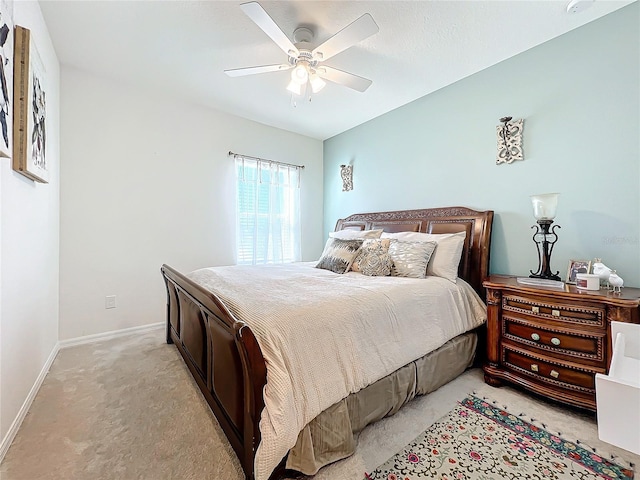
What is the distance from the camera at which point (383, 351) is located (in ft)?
5.34

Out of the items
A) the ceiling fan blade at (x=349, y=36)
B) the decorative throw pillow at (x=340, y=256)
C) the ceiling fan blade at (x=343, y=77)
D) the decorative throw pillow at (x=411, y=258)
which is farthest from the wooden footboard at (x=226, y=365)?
the ceiling fan blade at (x=343, y=77)

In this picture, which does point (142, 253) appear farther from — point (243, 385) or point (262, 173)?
point (243, 385)

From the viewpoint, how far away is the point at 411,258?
8.04 ft

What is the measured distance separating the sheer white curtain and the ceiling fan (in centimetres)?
184

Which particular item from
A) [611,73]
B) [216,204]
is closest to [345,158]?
[216,204]

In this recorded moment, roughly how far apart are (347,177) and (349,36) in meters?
2.53

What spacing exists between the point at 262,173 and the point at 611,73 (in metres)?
3.66

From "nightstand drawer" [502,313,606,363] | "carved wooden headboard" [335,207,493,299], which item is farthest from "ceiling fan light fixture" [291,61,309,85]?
"nightstand drawer" [502,313,606,363]

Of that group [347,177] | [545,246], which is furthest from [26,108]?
[545,246]

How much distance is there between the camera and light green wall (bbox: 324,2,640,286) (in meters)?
1.99

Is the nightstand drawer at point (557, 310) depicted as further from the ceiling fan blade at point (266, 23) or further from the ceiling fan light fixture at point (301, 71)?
the ceiling fan blade at point (266, 23)

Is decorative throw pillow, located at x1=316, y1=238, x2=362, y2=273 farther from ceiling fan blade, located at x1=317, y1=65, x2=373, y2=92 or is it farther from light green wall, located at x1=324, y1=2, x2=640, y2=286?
ceiling fan blade, located at x1=317, y1=65, x2=373, y2=92

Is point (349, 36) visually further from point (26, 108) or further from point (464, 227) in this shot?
point (26, 108)

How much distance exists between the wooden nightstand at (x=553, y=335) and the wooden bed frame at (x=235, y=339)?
1.82 ft
